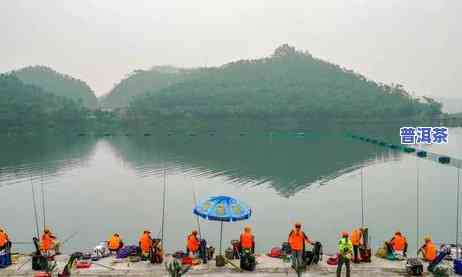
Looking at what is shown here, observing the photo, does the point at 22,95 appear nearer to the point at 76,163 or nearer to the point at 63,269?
the point at 76,163

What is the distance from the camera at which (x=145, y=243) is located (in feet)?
55.3

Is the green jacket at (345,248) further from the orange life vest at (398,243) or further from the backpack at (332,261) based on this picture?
the orange life vest at (398,243)

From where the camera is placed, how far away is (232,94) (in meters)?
199

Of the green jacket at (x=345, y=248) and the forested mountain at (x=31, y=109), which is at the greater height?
the forested mountain at (x=31, y=109)

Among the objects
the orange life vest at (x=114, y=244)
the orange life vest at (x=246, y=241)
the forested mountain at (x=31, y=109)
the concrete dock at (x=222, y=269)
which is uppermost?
the forested mountain at (x=31, y=109)

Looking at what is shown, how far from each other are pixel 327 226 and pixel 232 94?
17035 cm

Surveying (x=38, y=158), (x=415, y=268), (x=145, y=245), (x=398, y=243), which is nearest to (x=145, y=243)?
(x=145, y=245)

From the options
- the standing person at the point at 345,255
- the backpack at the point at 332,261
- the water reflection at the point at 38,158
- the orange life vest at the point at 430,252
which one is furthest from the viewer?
the water reflection at the point at 38,158

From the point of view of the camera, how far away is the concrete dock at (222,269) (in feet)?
51.4

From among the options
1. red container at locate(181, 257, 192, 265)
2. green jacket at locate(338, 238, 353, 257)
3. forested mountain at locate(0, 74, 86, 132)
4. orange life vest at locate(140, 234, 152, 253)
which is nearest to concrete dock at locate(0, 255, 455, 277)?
red container at locate(181, 257, 192, 265)

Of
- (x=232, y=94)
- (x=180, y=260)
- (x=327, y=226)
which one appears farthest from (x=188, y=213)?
(x=232, y=94)

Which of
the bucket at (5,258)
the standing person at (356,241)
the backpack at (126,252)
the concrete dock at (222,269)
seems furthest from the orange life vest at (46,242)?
the standing person at (356,241)

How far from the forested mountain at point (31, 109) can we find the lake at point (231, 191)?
210 ft

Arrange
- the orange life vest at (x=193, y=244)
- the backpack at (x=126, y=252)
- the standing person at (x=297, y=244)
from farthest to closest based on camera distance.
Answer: the backpack at (x=126, y=252) < the orange life vest at (x=193, y=244) < the standing person at (x=297, y=244)
